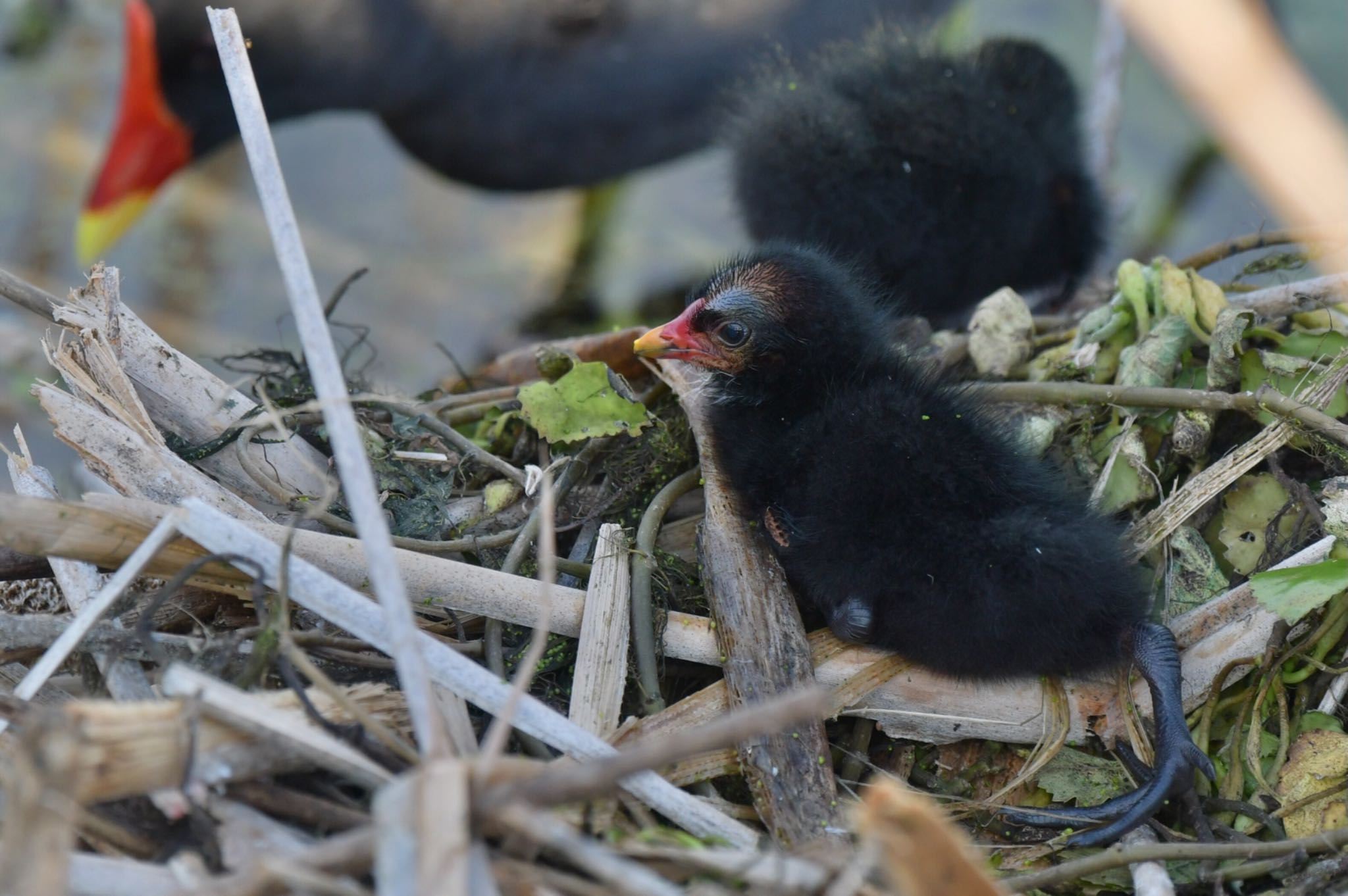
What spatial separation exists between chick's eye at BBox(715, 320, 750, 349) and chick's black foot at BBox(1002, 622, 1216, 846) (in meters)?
0.72

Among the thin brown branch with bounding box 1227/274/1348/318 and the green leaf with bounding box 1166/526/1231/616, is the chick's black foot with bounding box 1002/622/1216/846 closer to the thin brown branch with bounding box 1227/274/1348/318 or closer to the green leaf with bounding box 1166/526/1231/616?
the green leaf with bounding box 1166/526/1231/616

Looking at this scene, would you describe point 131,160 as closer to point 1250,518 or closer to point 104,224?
point 104,224

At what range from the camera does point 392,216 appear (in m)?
4.62

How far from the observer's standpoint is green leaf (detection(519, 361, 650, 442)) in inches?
82.3

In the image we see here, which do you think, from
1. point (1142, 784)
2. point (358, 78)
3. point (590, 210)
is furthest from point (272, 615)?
point (590, 210)

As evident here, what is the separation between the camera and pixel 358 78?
3871 mm

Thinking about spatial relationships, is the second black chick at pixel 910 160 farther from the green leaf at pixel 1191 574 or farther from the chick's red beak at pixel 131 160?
the chick's red beak at pixel 131 160

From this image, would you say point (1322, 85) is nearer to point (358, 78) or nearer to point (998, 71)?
point (998, 71)

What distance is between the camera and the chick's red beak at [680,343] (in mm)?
2029

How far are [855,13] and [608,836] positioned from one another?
2.89 metres

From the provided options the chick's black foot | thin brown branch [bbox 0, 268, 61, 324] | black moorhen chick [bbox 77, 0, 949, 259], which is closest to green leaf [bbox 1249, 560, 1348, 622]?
the chick's black foot

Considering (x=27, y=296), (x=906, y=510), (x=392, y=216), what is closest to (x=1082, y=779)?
(x=906, y=510)

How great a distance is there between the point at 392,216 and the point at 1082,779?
138 inches

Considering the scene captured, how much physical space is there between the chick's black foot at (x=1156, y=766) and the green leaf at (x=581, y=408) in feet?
2.78
